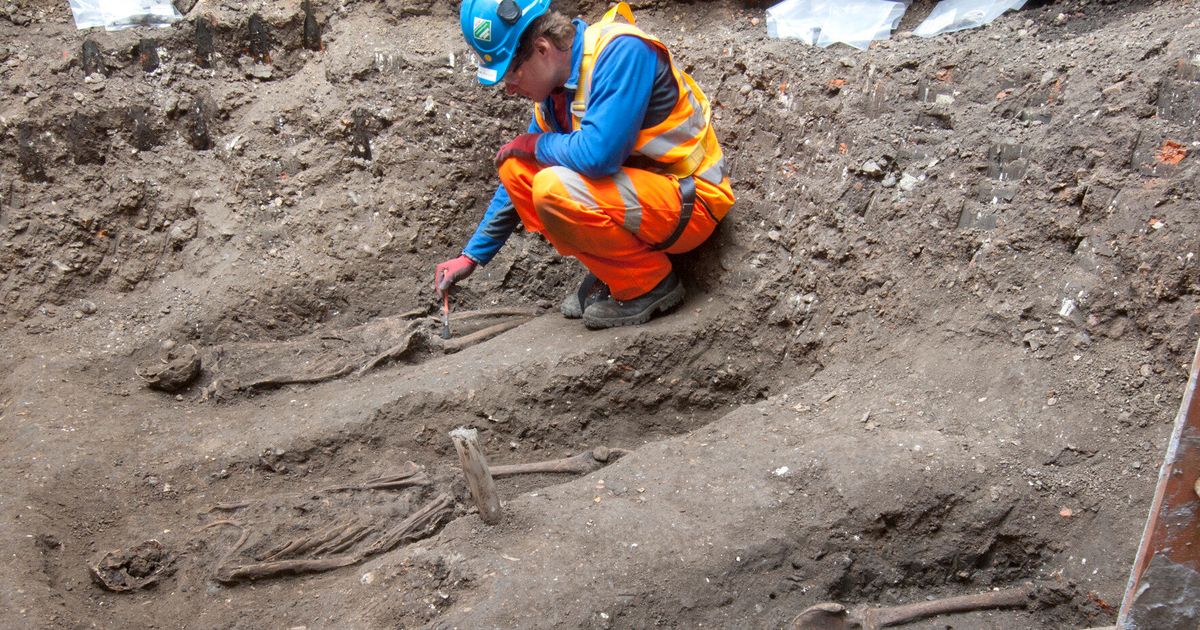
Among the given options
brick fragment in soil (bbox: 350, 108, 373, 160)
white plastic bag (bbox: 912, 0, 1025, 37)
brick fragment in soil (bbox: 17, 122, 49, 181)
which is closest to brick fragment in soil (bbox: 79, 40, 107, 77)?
brick fragment in soil (bbox: 17, 122, 49, 181)

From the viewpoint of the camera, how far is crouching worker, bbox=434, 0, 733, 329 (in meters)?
3.17

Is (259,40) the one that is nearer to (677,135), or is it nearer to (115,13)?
(115,13)

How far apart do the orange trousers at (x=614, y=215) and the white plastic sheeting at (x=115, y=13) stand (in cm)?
209

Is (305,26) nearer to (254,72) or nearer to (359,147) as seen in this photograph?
(254,72)

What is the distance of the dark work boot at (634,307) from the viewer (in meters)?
3.62

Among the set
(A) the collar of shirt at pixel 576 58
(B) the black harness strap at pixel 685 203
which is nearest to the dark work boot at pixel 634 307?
(B) the black harness strap at pixel 685 203

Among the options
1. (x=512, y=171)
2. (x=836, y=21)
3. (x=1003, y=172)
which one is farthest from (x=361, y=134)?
(x=1003, y=172)

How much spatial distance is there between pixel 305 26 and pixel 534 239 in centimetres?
152

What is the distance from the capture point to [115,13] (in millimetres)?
4422

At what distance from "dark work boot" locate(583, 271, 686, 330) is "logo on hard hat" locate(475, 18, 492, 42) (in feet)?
3.54

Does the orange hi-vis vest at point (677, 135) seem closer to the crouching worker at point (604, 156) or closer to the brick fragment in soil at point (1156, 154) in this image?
the crouching worker at point (604, 156)

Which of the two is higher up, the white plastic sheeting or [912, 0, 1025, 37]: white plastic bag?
the white plastic sheeting

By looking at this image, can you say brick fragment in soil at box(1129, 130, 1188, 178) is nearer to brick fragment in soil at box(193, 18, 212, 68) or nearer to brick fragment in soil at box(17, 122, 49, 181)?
Result: brick fragment in soil at box(193, 18, 212, 68)

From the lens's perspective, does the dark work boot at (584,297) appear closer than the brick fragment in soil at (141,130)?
Yes
